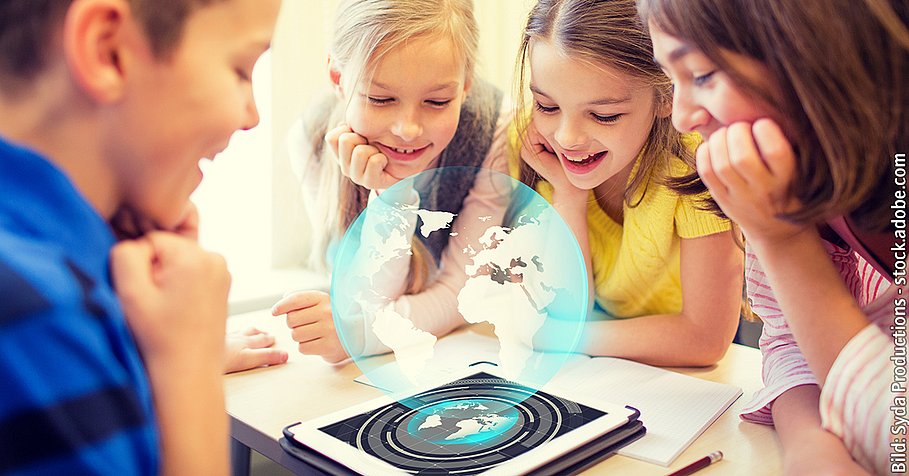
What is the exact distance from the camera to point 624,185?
139cm

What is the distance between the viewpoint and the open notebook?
0.93 meters

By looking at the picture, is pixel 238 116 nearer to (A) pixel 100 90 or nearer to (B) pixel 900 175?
(A) pixel 100 90

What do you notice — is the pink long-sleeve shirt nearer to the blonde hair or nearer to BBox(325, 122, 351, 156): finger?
the blonde hair

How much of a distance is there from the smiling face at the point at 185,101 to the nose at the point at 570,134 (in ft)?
2.08

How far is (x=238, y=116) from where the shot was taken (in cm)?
62

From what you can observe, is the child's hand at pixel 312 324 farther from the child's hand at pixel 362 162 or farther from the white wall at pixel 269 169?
the white wall at pixel 269 169

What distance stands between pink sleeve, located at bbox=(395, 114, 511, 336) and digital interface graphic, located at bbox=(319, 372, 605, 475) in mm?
88

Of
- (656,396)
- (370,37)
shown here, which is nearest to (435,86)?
(370,37)

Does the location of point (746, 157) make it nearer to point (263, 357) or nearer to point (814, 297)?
point (814, 297)

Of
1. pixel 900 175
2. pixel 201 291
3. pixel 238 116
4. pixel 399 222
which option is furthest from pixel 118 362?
pixel 900 175

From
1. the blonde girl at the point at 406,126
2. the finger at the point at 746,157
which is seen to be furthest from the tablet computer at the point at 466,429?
the finger at the point at 746,157

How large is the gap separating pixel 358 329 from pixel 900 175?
0.65 meters

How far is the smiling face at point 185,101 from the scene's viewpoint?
58 cm

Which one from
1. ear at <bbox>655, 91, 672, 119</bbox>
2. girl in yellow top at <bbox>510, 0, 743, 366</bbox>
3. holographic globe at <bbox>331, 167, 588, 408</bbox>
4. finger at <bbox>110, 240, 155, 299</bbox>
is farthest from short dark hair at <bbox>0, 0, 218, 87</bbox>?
ear at <bbox>655, 91, 672, 119</bbox>
